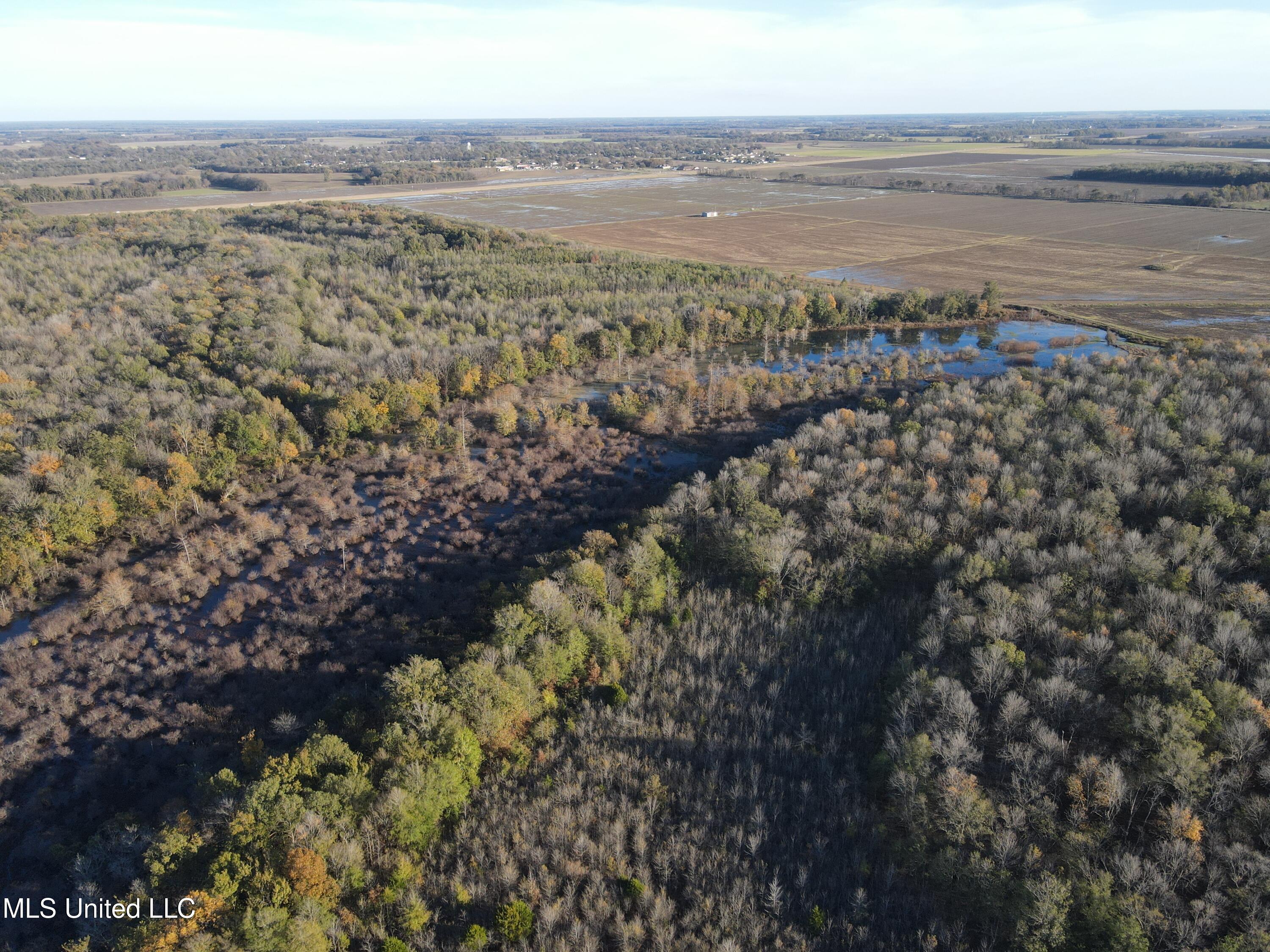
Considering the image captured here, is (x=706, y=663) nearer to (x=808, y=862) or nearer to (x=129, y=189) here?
(x=808, y=862)

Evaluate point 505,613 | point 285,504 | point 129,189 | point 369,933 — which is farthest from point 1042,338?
point 129,189

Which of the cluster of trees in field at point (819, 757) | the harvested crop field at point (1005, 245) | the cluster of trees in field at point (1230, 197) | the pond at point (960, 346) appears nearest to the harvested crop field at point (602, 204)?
the harvested crop field at point (1005, 245)

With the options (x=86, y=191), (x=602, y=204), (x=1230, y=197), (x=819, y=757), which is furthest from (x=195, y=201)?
(x=1230, y=197)

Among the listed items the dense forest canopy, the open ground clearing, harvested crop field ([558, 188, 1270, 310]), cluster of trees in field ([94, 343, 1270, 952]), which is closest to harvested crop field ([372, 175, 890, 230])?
harvested crop field ([558, 188, 1270, 310])

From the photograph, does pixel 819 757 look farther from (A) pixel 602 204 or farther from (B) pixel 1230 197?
(B) pixel 1230 197

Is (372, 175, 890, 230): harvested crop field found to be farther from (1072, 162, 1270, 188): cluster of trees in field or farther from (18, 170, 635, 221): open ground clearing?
(1072, 162, 1270, 188): cluster of trees in field

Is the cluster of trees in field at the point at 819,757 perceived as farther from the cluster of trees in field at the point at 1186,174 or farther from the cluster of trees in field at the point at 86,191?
the cluster of trees in field at the point at 86,191
